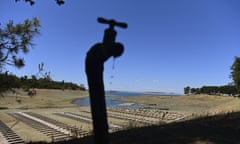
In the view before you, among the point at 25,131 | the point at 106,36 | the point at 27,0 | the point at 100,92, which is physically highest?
the point at 27,0

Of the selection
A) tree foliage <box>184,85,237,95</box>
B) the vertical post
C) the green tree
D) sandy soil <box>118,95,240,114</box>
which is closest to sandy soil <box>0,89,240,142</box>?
sandy soil <box>118,95,240,114</box>

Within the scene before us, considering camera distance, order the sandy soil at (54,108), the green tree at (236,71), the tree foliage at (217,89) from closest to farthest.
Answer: the sandy soil at (54,108)
the green tree at (236,71)
the tree foliage at (217,89)

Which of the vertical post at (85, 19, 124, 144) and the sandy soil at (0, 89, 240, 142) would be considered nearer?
the vertical post at (85, 19, 124, 144)

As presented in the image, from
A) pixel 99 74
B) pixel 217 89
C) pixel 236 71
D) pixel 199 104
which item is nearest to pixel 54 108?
pixel 236 71

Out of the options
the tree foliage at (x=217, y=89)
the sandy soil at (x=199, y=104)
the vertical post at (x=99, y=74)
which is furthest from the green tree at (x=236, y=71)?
the tree foliage at (x=217, y=89)

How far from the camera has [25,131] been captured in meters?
24.5

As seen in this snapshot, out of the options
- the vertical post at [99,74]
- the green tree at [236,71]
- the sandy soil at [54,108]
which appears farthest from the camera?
the green tree at [236,71]

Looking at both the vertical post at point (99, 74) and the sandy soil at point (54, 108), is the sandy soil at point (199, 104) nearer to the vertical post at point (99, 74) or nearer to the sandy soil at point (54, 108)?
the sandy soil at point (54, 108)

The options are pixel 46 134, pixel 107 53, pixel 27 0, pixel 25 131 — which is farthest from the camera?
pixel 25 131

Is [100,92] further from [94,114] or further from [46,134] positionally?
[46,134]

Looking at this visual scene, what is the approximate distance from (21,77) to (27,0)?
3024 millimetres

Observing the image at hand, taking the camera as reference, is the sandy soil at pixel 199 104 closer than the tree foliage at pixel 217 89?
Yes

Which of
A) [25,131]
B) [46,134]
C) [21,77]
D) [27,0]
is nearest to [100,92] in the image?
[27,0]

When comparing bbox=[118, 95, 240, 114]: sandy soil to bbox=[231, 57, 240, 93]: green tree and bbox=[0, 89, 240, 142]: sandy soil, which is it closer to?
bbox=[0, 89, 240, 142]: sandy soil
